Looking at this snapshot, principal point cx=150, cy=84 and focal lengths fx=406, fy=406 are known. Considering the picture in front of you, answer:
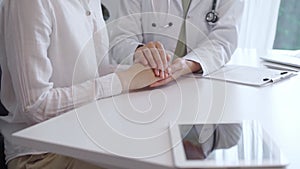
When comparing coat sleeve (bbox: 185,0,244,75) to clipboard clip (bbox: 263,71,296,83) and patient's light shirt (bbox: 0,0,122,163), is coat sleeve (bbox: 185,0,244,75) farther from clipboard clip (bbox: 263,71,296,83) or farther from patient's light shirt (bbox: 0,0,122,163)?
patient's light shirt (bbox: 0,0,122,163)

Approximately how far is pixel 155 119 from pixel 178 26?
698mm

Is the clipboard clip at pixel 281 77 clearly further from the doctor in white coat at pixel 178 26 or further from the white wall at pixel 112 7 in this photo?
the white wall at pixel 112 7

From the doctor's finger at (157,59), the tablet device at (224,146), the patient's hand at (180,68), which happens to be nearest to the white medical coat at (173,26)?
the patient's hand at (180,68)

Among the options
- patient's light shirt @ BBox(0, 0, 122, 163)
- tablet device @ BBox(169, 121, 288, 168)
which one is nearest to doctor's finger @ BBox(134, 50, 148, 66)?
patient's light shirt @ BBox(0, 0, 122, 163)

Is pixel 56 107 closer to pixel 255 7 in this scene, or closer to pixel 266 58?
pixel 266 58

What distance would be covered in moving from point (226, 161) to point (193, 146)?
3.2 inches

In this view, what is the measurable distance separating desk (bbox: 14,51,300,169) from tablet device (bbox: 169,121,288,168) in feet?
0.07

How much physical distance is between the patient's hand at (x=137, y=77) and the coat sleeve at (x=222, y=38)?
0.23 metres

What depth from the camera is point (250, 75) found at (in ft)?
4.17

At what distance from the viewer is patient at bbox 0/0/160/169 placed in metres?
0.97

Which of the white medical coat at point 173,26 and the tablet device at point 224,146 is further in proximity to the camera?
the white medical coat at point 173,26

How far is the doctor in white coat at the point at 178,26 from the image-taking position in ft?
4.67

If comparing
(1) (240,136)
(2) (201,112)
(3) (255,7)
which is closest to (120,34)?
(2) (201,112)

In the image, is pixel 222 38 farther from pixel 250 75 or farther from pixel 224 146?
pixel 224 146
